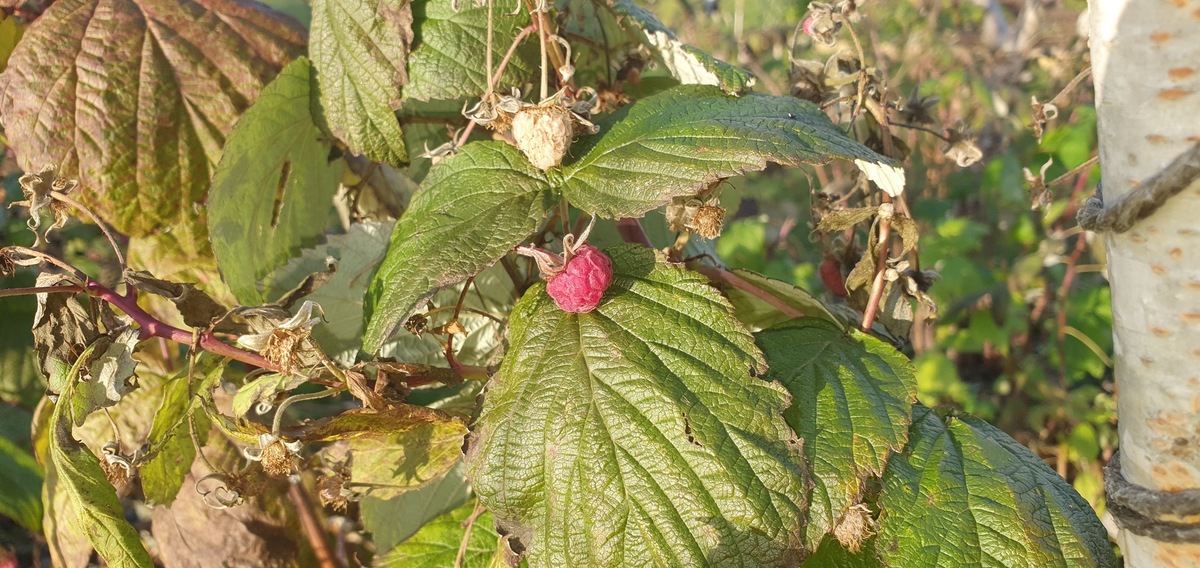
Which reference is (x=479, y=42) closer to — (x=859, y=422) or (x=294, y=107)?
(x=294, y=107)

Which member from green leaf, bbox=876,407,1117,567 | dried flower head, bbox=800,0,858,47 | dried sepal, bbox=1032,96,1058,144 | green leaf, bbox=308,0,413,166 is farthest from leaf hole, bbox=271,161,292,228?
dried sepal, bbox=1032,96,1058,144

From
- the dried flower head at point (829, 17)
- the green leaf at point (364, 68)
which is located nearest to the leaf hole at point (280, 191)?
the green leaf at point (364, 68)

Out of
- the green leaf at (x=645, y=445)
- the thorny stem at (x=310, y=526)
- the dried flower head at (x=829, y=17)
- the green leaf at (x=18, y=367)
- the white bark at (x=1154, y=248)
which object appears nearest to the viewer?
the white bark at (x=1154, y=248)

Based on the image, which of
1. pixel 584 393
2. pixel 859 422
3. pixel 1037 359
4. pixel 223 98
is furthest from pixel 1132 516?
pixel 1037 359

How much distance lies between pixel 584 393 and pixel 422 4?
1.47 ft

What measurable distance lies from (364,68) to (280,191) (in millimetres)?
207

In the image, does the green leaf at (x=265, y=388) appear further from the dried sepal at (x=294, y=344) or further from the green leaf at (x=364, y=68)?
the green leaf at (x=364, y=68)

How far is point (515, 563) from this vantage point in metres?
0.75

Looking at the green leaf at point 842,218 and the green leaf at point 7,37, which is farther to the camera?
the green leaf at point 7,37

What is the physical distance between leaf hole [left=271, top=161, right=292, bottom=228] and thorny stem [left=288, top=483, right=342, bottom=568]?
39cm

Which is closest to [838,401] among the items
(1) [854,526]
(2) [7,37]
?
(1) [854,526]

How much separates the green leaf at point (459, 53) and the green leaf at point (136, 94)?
0.24 meters

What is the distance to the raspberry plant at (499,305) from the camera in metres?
0.71

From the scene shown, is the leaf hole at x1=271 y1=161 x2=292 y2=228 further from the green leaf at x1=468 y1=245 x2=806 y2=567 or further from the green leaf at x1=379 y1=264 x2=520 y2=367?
the green leaf at x1=468 y1=245 x2=806 y2=567
